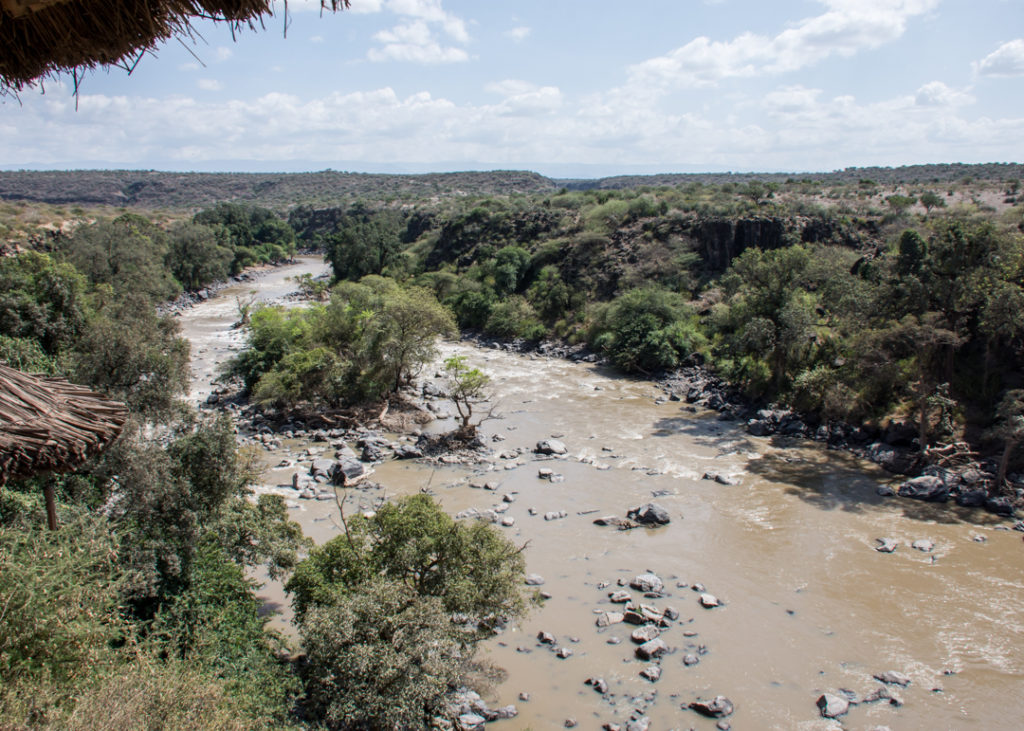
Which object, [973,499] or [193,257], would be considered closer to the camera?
[973,499]

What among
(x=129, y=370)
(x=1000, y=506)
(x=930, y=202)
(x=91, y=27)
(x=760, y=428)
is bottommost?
(x=760, y=428)

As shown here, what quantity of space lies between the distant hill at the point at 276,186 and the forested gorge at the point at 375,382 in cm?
6649

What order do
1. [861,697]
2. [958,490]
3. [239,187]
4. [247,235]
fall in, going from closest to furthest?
[861,697], [958,490], [247,235], [239,187]

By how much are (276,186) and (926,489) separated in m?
167

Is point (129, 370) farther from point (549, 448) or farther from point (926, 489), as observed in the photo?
point (926, 489)

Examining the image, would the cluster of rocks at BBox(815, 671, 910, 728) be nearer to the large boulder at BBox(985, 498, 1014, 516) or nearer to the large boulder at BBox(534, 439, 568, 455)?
the large boulder at BBox(985, 498, 1014, 516)

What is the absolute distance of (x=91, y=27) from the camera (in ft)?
9.79

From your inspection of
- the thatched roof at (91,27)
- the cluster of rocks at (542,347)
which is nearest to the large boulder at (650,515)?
the thatched roof at (91,27)

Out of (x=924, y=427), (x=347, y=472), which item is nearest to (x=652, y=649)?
(x=347, y=472)

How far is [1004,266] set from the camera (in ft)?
66.2

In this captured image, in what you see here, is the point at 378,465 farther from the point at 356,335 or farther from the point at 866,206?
the point at 866,206

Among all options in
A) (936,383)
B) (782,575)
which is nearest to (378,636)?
(782,575)

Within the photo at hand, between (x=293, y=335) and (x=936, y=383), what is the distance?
83.5 feet

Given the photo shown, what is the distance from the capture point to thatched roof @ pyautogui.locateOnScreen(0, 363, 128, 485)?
410cm
